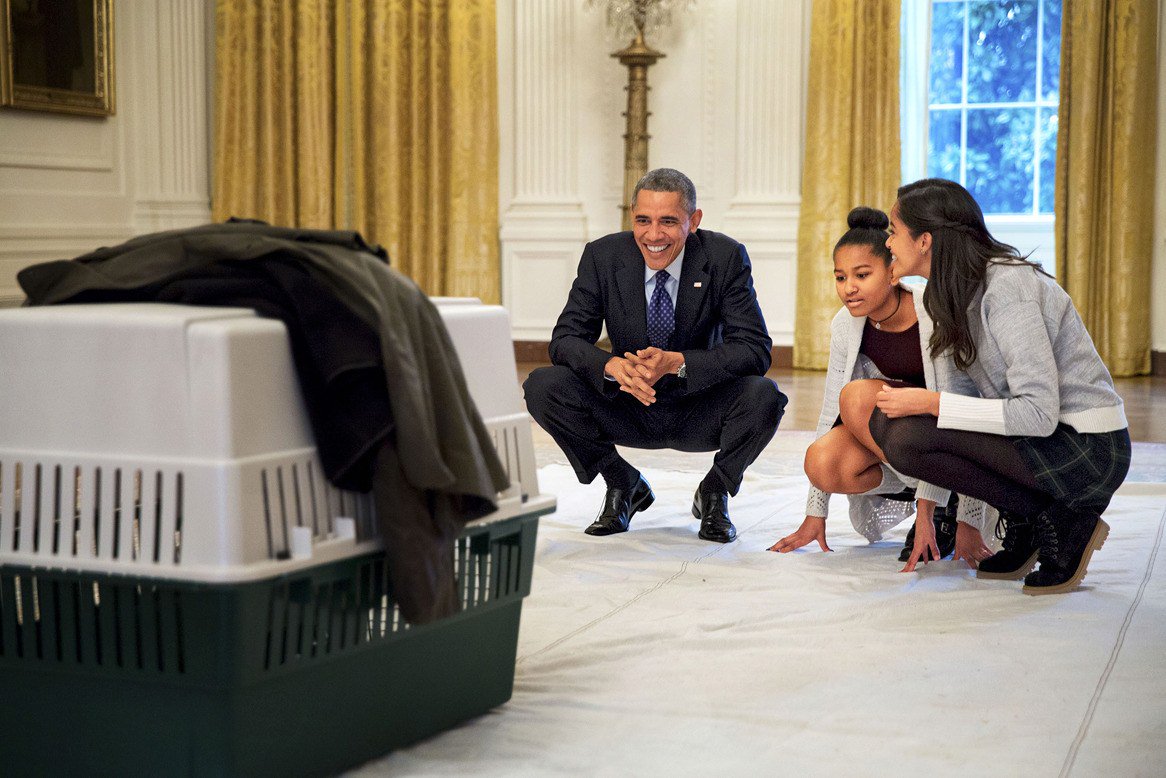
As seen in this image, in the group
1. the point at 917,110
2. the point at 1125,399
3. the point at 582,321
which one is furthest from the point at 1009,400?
the point at 917,110

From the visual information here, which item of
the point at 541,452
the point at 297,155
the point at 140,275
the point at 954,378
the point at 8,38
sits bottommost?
the point at 541,452

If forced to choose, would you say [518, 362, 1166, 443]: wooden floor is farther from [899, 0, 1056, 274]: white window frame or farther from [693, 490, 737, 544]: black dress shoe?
[693, 490, 737, 544]: black dress shoe

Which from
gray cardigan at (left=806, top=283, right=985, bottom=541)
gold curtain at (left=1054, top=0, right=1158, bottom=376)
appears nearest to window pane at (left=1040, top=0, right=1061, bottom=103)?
gold curtain at (left=1054, top=0, right=1158, bottom=376)

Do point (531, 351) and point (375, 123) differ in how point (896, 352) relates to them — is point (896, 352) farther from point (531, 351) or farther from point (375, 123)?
point (375, 123)

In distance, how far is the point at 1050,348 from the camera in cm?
238

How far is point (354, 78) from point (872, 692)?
5752 mm

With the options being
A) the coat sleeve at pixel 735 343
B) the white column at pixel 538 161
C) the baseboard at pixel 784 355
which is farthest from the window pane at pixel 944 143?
the coat sleeve at pixel 735 343

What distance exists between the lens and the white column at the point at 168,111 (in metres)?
6.89

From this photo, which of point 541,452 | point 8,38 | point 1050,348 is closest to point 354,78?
point 8,38

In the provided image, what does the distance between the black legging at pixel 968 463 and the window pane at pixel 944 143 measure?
4834 mm

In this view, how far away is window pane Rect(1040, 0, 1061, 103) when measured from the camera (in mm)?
6816

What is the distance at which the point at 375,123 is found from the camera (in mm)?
6977

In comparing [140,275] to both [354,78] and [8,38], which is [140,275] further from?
[354,78]

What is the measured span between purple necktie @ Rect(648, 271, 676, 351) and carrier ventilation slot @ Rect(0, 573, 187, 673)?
1.93m
